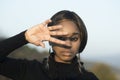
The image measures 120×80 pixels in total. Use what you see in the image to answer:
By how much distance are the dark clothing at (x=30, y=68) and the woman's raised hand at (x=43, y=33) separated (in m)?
0.11

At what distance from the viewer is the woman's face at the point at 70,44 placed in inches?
167

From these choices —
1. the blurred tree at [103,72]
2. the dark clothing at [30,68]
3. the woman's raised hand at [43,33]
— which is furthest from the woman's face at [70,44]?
the blurred tree at [103,72]

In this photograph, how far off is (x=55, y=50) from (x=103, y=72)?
29912 mm

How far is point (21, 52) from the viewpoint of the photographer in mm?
36031

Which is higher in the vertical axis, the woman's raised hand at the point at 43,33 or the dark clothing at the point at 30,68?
the woman's raised hand at the point at 43,33

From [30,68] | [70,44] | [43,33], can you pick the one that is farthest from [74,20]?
[30,68]

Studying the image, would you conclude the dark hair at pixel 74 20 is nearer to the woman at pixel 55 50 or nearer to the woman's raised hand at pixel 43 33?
the woman at pixel 55 50

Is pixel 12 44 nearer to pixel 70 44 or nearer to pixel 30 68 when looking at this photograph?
pixel 30 68

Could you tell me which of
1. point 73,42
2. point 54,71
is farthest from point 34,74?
point 73,42

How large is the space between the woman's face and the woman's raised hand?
0.26m

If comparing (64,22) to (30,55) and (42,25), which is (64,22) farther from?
(30,55)

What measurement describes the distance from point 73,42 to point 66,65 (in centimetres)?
35

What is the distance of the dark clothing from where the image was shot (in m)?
4.11

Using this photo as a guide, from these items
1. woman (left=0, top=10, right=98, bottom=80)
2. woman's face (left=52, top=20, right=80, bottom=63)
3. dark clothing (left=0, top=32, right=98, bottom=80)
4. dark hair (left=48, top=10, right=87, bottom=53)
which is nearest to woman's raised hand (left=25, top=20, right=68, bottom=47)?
woman (left=0, top=10, right=98, bottom=80)
